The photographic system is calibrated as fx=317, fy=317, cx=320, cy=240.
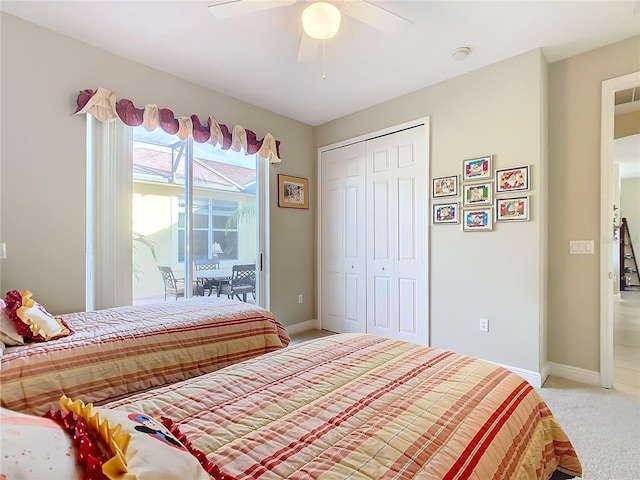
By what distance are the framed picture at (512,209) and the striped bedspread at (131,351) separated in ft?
7.01

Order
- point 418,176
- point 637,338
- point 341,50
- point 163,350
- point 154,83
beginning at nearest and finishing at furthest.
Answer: point 163,350
point 341,50
point 154,83
point 418,176
point 637,338

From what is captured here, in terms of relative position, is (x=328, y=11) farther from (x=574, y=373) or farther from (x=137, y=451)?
(x=574, y=373)

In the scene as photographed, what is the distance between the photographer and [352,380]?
1217 mm

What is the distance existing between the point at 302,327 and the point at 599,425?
2995 millimetres

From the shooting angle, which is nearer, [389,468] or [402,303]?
[389,468]

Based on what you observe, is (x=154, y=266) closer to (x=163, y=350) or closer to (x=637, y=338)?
(x=163, y=350)

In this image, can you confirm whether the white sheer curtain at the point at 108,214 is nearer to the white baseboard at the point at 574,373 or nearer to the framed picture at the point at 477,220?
the framed picture at the point at 477,220

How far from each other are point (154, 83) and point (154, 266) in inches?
67.3

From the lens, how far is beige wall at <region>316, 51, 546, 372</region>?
262 centimetres

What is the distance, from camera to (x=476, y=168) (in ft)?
9.57

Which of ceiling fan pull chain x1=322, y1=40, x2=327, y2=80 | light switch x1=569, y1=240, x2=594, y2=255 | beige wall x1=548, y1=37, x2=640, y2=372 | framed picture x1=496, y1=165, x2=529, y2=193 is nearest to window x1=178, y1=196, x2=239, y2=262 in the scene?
ceiling fan pull chain x1=322, y1=40, x2=327, y2=80

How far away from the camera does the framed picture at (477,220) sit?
284 centimetres

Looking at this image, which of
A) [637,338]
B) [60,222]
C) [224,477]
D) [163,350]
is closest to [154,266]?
[60,222]

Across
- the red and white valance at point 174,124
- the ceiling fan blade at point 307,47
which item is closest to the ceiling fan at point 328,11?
the ceiling fan blade at point 307,47
